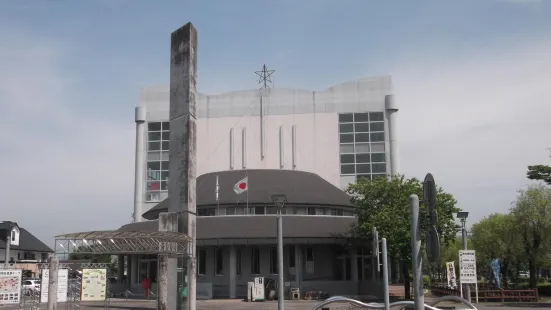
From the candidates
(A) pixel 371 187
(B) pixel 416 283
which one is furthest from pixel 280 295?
(A) pixel 371 187

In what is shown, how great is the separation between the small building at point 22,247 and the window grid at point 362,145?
40390mm

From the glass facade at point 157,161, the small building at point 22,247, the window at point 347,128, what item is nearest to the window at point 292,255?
the window at point 347,128

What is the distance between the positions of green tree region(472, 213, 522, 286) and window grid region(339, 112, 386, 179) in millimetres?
14090

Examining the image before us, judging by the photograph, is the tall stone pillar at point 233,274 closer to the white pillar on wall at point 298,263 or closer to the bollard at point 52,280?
the white pillar on wall at point 298,263

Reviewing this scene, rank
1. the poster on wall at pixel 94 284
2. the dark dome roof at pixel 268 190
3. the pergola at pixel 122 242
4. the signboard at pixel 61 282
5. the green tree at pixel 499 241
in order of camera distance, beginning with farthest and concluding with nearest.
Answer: the green tree at pixel 499 241
the dark dome roof at pixel 268 190
the poster on wall at pixel 94 284
the signboard at pixel 61 282
the pergola at pixel 122 242

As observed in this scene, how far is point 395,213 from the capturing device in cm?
3588

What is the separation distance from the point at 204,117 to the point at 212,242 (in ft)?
99.4

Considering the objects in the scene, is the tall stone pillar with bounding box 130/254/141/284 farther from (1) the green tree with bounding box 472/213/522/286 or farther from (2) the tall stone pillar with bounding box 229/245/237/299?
(1) the green tree with bounding box 472/213/522/286

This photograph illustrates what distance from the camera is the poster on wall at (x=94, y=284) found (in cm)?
2598

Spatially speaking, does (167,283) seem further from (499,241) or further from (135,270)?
(499,241)

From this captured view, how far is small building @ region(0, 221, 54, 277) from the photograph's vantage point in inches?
2758

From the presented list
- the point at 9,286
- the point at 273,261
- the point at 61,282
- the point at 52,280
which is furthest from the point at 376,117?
the point at 52,280

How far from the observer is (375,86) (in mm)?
65625

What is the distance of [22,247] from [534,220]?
66.1 meters
